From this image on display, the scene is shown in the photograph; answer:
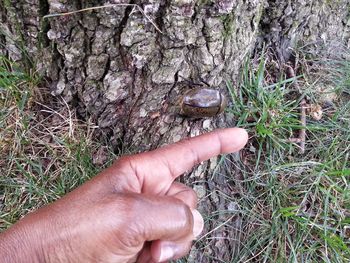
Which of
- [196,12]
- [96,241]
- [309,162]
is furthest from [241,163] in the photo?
[96,241]

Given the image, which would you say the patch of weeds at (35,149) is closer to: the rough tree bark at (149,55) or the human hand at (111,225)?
the rough tree bark at (149,55)

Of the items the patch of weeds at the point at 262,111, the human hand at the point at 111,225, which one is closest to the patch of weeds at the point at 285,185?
the patch of weeds at the point at 262,111

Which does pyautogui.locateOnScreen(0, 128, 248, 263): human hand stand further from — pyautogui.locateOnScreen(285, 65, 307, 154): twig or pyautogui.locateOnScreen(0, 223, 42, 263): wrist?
pyautogui.locateOnScreen(285, 65, 307, 154): twig

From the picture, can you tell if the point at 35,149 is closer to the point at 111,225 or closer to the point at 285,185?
the point at 111,225

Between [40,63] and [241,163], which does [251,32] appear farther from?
[40,63]

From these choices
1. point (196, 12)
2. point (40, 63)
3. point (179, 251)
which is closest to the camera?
point (179, 251)
